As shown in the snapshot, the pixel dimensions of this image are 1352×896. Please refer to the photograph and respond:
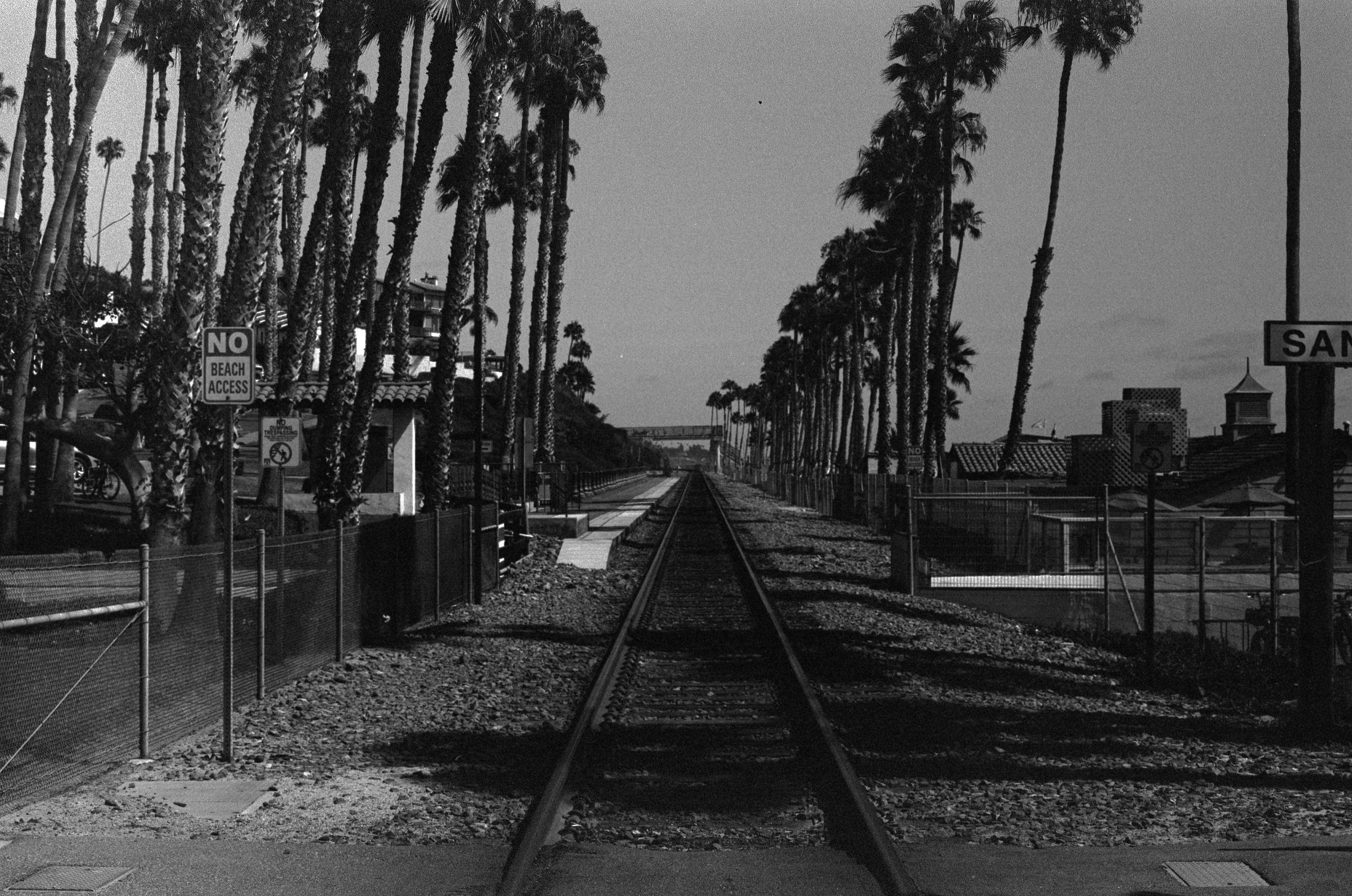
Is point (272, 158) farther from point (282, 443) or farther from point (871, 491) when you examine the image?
point (871, 491)

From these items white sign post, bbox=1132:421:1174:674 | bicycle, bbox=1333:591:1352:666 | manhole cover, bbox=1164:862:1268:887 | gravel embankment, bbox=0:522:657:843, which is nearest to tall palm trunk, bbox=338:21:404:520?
gravel embankment, bbox=0:522:657:843

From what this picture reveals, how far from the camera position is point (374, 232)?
83.5ft

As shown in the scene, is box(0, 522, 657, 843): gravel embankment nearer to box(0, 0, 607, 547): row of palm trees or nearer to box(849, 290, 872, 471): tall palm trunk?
box(0, 0, 607, 547): row of palm trees

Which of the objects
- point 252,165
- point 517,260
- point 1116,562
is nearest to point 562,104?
point 517,260

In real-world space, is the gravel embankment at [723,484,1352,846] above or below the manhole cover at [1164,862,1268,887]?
below

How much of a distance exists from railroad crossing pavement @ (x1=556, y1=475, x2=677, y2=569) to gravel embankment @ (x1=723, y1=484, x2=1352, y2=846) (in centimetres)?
1271

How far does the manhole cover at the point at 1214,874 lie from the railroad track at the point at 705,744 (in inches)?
59.2

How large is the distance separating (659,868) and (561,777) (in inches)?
81.6

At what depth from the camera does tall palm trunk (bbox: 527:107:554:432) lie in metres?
52.0

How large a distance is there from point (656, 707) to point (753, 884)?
593 cm

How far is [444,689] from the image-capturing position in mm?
14484

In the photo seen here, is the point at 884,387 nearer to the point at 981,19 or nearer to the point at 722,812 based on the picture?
the point at 981,19

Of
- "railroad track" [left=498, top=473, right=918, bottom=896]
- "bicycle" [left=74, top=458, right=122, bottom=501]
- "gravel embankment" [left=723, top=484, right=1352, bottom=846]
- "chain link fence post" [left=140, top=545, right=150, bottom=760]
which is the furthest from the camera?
"bicycle" [left=74, top=458, right=122, bottom=501]

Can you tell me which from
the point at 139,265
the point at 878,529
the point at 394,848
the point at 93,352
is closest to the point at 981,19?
the point at 878,529
